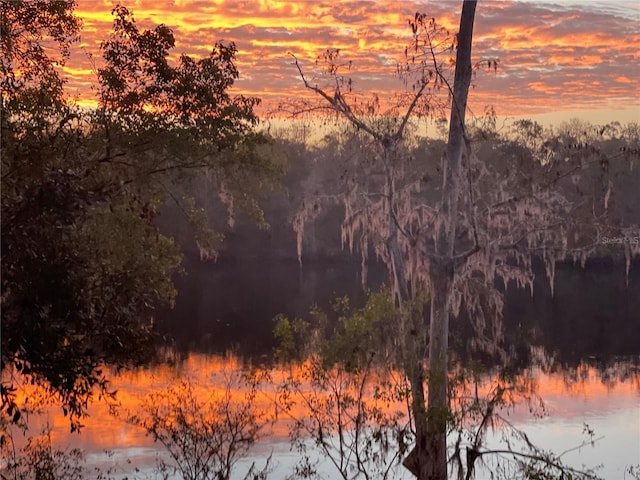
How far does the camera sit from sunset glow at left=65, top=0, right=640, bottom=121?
23.7 metres

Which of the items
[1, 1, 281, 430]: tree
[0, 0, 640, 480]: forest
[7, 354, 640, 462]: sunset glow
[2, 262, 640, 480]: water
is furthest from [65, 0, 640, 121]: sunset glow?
[2, 262, 640, 480]: water

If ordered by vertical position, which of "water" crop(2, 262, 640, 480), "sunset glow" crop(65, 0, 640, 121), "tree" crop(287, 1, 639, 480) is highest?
"sunset glow" crop(65, 0, 640, 121)

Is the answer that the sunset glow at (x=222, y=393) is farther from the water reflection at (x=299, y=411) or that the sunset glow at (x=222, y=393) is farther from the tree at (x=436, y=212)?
the tree at (x=436, y=212)

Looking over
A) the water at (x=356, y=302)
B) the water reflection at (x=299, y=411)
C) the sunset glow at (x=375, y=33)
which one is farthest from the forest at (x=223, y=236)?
the sunset glow at (x=375, y=33)

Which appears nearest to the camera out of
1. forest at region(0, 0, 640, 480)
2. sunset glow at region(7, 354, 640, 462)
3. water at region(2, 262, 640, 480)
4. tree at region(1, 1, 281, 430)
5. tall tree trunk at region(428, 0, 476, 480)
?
tree at region(1, 1, 281, 430)

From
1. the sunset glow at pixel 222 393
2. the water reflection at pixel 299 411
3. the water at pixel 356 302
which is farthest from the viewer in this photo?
the sunset glow at pixel 222 393

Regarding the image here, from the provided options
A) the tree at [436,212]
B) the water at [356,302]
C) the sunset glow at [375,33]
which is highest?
the sunset glow at [375,33]

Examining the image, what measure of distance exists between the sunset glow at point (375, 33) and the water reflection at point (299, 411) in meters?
6.23

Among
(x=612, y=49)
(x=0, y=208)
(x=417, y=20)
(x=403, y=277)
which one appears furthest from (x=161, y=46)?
(x=612, y=49)

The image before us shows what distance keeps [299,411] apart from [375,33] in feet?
34.5

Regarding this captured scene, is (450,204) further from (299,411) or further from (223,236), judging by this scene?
(299,411)

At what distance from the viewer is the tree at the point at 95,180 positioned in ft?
26.2

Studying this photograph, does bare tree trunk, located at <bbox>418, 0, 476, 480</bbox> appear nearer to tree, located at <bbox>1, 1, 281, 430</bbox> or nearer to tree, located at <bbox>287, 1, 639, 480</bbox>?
tree, located at <bbox>287, 1, 639, 480</bbox>

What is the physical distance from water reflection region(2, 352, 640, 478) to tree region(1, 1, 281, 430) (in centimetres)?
319
